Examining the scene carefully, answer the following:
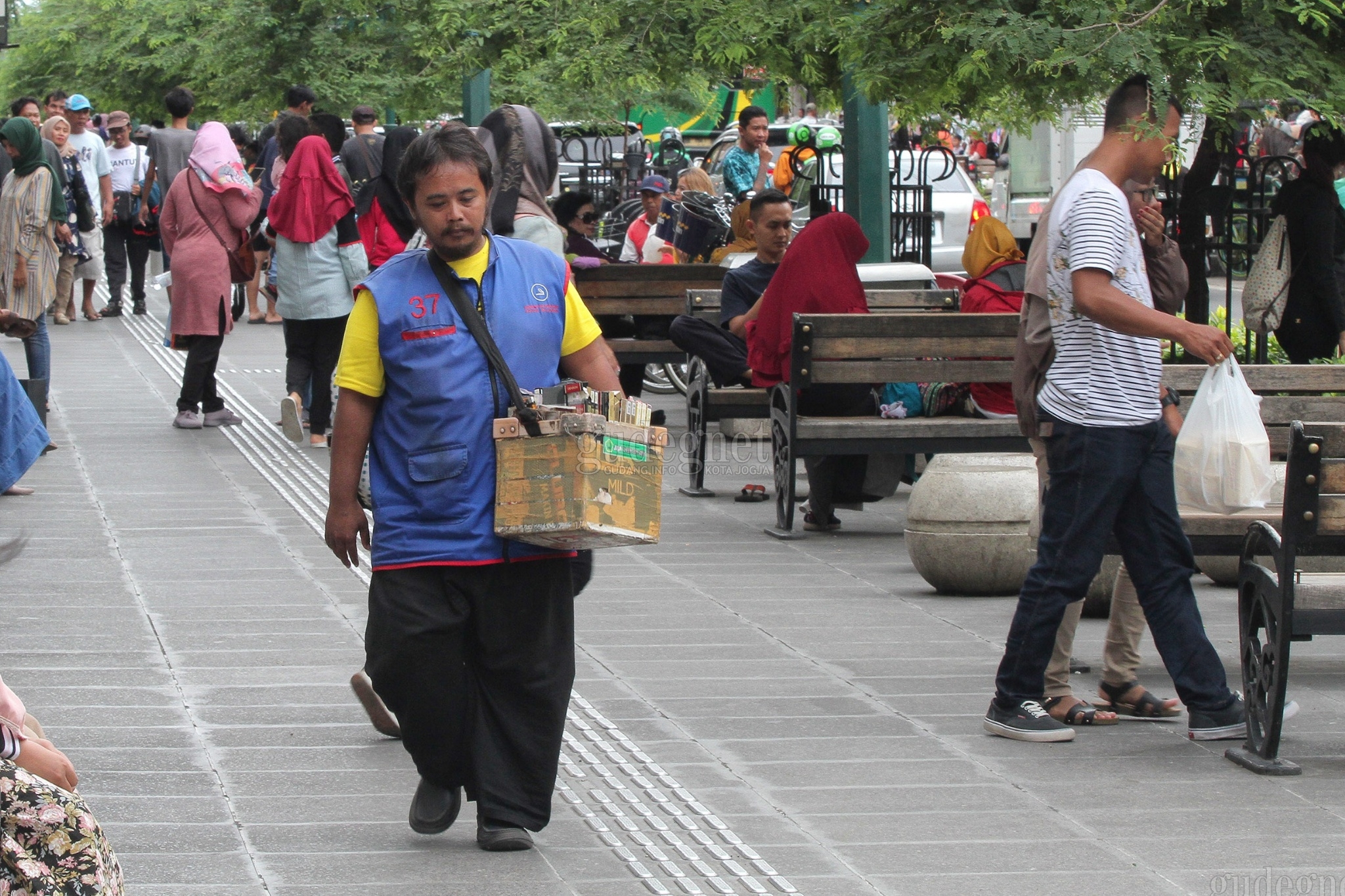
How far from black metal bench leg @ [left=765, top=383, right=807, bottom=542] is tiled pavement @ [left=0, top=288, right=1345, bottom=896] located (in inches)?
10.3

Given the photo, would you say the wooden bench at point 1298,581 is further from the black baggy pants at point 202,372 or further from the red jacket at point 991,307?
the black baggy pants at point 202,372

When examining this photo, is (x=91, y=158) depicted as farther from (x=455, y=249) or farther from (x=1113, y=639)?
(x=455, y=249)

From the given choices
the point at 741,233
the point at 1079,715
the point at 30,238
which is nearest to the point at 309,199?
the point at 30,238

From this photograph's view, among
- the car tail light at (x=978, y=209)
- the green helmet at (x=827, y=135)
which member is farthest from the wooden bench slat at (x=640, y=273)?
the car tail light at (x=978, y=209)

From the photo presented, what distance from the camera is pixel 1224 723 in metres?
5.56

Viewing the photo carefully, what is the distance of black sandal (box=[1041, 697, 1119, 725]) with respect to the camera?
19.1ft

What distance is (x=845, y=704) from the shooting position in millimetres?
6004

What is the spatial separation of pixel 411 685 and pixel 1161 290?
394cm

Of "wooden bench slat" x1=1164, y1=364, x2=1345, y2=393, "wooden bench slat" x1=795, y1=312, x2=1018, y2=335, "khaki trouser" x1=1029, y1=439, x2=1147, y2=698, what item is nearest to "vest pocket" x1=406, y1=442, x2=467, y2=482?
"khaki trouser" x1=1029, y1=439, x2=1147, y2=698

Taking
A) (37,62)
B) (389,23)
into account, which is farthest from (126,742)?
(37,62)

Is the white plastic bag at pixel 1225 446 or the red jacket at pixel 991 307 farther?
the red jacket at pixel 991 307

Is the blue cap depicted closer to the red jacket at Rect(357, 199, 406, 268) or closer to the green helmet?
the green helmet

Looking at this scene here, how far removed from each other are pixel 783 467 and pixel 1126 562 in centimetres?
373

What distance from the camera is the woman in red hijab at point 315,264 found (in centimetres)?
1183
